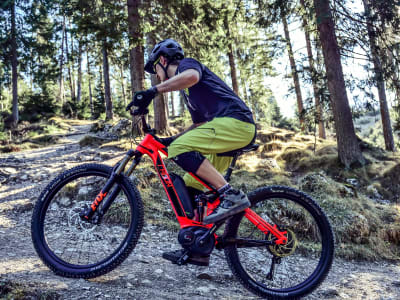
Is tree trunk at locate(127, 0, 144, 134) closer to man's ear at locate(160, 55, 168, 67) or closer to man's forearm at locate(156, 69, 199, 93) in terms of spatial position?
man's ear at locate(160, 55, 168, 67)

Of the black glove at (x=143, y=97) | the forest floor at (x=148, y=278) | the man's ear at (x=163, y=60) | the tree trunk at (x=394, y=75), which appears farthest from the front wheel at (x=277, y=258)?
the tree trunk at (x=394, y=75)

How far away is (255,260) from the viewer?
9.80ft

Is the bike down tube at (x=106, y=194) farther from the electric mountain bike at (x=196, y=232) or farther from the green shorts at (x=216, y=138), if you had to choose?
the green shorts at (x=216, y=138)

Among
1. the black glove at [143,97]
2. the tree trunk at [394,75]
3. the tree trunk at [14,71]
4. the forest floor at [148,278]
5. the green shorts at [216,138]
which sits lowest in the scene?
the forest floor at [148,278]

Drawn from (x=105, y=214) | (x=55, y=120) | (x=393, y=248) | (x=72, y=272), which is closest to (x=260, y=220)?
A: (x=105, y=214)

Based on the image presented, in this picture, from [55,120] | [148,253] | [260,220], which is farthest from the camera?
[55,120]

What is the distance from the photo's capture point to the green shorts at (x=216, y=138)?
2.63m

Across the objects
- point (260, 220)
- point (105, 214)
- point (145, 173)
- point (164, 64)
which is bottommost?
point (260, 220)

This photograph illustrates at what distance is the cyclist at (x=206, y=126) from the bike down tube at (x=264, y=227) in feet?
0.70

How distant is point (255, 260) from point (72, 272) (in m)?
1.81

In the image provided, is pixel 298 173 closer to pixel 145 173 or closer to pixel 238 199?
pixel 145 173

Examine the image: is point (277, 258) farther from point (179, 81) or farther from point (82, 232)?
point (82, 232)

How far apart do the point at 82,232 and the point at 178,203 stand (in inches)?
46.3

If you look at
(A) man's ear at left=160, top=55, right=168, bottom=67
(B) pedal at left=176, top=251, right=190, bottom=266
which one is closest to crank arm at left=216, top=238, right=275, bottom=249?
(B) pedal at left=176, top=251, right=190, bottom=266
